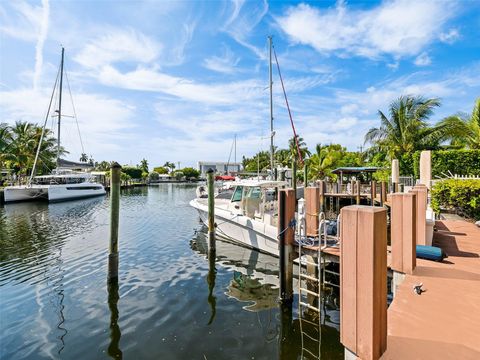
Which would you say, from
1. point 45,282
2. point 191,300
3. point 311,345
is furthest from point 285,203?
point 45,282

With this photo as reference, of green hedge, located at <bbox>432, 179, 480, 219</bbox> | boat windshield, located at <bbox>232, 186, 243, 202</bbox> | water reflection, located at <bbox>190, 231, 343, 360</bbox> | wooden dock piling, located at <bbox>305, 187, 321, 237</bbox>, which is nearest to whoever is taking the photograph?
water reflection, located at <bbox>190, 231, 343, 360</bbox>

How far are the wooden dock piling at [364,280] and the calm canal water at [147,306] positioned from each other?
2832 millimetres

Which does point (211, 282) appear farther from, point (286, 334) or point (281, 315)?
point (286, 334)

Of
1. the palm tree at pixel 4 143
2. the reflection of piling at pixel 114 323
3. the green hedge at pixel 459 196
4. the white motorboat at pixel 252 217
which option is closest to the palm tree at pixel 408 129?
the green hedge at pixel 459 196

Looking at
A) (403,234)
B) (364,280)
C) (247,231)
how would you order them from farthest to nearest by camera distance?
(247,231)
(403,234)
(364,280)

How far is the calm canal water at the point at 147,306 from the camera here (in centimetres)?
591

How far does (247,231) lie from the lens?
473 inches

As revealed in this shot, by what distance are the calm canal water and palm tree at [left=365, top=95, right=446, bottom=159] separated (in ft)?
69.1

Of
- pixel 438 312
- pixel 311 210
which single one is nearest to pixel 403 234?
pixel 438 312

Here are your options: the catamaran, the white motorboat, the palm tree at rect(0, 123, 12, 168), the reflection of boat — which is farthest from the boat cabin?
the palm tree at rect(0, 123, 12, 168)

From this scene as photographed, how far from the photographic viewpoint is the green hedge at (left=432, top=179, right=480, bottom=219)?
38.7ft

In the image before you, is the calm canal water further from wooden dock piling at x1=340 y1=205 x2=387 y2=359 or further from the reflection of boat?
wooden dock piling at x1=340 y1=205 x2=387 y2=359

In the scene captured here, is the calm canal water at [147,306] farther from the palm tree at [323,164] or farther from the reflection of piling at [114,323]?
the palm tree at [323,164]

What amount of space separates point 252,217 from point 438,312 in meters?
8.31
